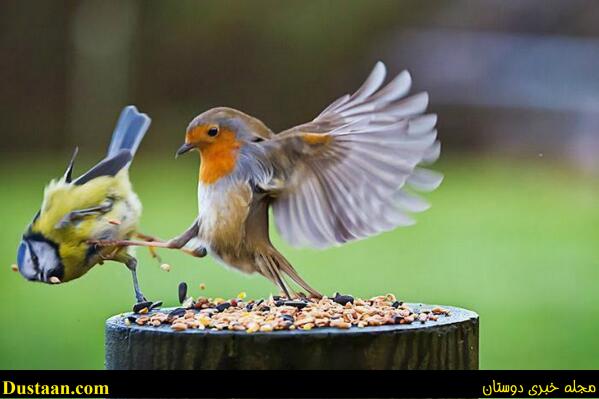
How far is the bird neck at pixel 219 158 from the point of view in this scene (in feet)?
8.78

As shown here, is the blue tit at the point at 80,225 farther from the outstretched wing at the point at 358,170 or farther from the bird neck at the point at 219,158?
the outstretched wing at the point at 358,170

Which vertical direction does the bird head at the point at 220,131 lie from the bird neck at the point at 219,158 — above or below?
above

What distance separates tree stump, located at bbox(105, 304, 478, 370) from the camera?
2033 millimetres

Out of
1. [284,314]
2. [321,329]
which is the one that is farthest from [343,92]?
[321,329]

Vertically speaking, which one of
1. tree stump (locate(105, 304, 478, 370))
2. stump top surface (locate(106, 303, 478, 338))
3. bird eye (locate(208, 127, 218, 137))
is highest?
bird eye (locate(208, 127, 218, 137))

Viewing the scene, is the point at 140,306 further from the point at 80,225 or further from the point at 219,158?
the point at 219,158

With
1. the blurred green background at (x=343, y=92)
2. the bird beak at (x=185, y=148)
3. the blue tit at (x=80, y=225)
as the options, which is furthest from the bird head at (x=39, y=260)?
the blurred green background at (x=343, y=92)

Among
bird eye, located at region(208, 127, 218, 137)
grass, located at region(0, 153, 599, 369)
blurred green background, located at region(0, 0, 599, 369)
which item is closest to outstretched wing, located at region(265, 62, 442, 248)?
bird eye, located at region(208, 127, 218, 137)

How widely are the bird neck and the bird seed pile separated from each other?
0.30m

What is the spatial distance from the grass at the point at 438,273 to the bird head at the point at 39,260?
149cm

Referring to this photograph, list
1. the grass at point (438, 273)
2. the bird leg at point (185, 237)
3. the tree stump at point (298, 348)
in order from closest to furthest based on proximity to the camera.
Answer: the tree stump at point (298, 348)
the bird leg at point (185, 237)
the grass at point (438, 273)

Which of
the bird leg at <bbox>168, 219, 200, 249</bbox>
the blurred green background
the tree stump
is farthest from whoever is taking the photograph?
the blurred green background

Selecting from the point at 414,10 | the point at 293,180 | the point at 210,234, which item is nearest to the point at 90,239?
the point at 210,234

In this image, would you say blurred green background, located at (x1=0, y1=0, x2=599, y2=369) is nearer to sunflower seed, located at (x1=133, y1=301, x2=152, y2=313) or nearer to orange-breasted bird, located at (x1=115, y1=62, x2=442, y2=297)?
orange-breasted bird, located at (x1=115, y1=62, x2=442, y2=297)
